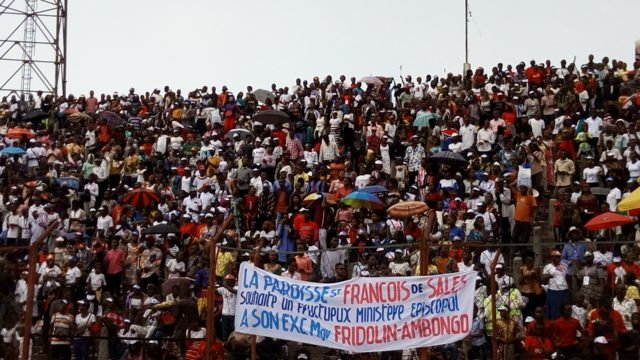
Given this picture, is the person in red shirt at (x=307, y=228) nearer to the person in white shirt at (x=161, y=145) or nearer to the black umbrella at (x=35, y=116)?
the person in white shirt at (x=161, y=145)

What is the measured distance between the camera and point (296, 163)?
28.0 metres

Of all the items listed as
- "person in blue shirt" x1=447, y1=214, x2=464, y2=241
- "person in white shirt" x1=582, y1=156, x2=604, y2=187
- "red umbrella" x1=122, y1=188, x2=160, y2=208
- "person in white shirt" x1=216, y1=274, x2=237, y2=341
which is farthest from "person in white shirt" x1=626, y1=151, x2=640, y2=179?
"red umbrella" x1=122, y1=188, x2=160, y2=208

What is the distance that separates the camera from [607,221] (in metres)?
20.4

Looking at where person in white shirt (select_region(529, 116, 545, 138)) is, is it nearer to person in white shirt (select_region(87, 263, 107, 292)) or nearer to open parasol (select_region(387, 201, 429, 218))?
open parasol (select_region(387, 201, 429, 218))

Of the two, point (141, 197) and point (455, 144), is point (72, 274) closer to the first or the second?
point (141, 197)

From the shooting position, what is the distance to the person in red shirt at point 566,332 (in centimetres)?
1650

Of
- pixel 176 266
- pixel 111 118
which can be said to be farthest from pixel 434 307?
pixel 111 118

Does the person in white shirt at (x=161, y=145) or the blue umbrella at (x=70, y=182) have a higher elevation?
the person in white shirt at (x=161, y=145)

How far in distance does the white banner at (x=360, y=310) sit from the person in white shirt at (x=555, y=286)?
192 inches

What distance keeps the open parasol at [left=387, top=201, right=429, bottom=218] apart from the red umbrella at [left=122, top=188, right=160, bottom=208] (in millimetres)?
6042

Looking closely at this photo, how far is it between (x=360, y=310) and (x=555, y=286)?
5.57 meters

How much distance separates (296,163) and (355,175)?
1.93m

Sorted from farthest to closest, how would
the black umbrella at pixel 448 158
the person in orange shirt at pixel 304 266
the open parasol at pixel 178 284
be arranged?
the black umbrella at pixel 448 158 < the open parasol at pixel 178 284 < the person in orange shirt at pixel 304 266

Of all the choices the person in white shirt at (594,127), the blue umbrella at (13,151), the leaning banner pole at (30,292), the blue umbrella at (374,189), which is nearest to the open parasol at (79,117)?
the blue umbrella at (13,151)
